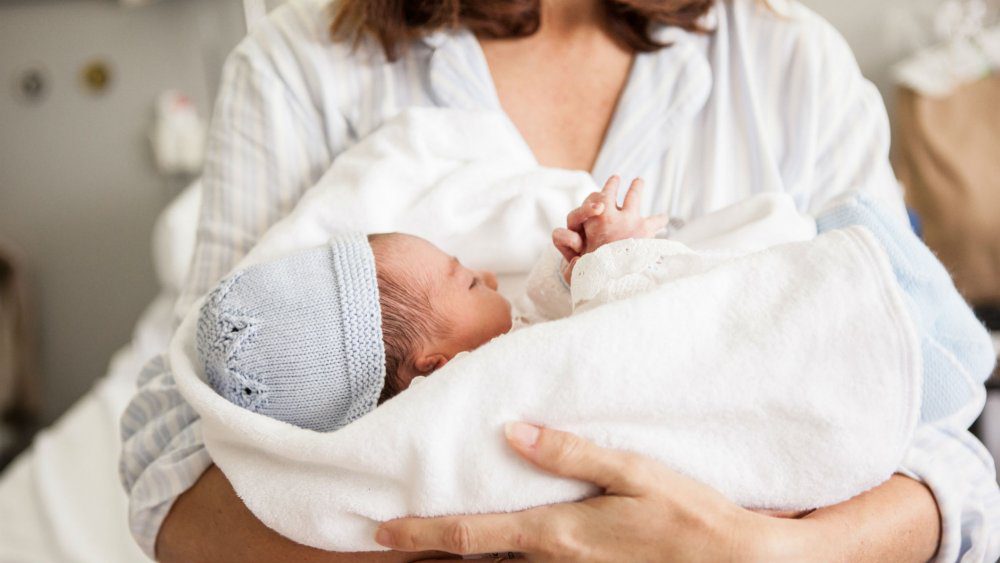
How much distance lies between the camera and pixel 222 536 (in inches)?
38.9

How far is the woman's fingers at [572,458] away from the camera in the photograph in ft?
2.53

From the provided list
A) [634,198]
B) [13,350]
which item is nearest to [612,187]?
[634,198]

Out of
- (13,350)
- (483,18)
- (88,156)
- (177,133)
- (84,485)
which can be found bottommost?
(13,350)

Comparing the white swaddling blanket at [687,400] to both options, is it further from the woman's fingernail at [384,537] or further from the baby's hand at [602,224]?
the baby's hand at [602,224]

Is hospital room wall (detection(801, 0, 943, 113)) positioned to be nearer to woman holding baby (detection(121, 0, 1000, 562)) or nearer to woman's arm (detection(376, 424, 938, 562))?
woman holding baby (detection(121, 0, 1000, 562))

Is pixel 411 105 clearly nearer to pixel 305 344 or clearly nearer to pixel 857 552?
pixel 305 344

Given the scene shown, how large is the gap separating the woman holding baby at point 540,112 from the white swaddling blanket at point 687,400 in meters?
0.23

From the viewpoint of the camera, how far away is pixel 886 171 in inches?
45.8

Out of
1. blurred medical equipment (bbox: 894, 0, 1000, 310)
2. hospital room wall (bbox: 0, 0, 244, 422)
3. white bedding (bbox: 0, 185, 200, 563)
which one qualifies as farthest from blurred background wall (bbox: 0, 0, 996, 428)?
blurred medical equipment (bbox: 894, 0, 1000, 310)

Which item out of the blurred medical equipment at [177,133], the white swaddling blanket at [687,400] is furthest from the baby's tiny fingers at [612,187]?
the blurred medical equipment at [177,133]

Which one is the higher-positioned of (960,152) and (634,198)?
(634,198)

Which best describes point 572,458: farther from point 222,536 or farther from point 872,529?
→ point 222,536

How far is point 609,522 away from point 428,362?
27 cm

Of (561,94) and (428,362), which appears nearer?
(428,362)
